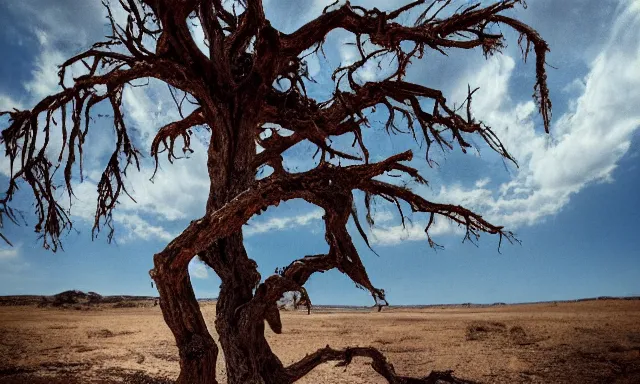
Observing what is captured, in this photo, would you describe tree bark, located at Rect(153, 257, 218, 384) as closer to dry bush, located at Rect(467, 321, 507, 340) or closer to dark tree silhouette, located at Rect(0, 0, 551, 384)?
dark tree silhouette, located at Rect(0, 0, 551, 384)

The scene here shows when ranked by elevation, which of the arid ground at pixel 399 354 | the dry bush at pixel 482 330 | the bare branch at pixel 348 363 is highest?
the bare branch at pixel 348 363

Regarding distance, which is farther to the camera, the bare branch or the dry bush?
the dry bush

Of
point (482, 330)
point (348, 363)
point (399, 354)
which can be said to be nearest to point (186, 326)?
point (348, 363)

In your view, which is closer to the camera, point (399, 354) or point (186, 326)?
point (186, 326)

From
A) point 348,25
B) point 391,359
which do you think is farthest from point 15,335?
point 348,25

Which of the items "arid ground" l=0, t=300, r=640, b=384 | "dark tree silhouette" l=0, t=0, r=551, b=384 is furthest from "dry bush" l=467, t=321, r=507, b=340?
"dark tree silhouette" l=0, t=0, r=551, b=384

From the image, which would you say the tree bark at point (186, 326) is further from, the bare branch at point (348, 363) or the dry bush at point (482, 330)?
the dry bush at point (482, 330)

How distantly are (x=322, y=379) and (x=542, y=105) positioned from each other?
6.05m

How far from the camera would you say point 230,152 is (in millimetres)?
Answer: 4859

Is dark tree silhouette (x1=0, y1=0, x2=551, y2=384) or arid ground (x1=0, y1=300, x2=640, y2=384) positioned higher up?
dark tree silhouette (x1=0, y1=0, x2=551, y2=384)

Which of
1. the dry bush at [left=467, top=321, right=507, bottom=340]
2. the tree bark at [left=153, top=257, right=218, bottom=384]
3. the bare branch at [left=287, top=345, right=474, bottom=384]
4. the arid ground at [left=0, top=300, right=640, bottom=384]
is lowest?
the arid ground at [left=0, top=300, right=640, bottom=384]

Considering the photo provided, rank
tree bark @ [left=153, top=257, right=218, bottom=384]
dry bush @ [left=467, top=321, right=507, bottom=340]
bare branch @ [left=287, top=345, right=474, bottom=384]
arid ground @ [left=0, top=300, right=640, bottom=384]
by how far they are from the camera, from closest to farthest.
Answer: tree bark @ [left=153, top=257, right=218, bottom=384] < bare branch @ [left=287, top=345, right=474, bottom=384] < arid ground @ [left=0, top=300, right=640, bottom=384] < dry bush @ [left=467, top=321, right=507, bottom=340]

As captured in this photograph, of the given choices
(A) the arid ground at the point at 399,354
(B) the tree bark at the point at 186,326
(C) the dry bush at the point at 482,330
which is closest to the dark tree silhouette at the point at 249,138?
(B) the tree bark at the point at 186,326

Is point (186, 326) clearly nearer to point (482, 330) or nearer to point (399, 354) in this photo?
point (399, 354)
